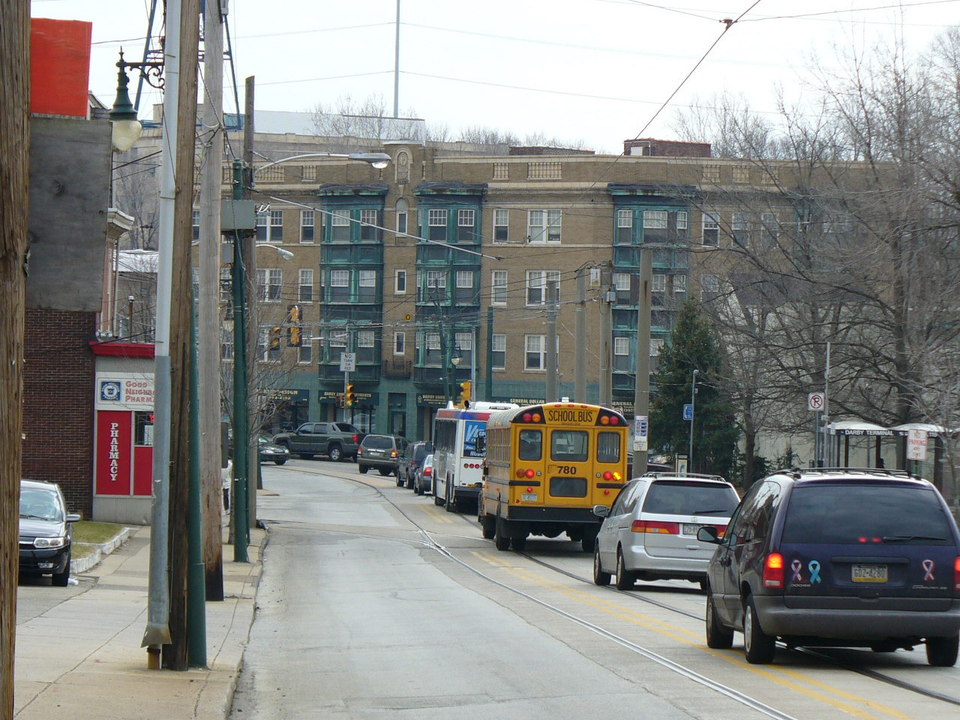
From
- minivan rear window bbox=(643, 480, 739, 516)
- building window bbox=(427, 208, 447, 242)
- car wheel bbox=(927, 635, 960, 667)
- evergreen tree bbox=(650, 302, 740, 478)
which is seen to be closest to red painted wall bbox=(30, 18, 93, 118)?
car wheel bbox=(927, 635, 960, 667)

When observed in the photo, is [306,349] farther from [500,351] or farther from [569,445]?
[569,445]

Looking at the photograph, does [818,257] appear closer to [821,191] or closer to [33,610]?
[821,191]

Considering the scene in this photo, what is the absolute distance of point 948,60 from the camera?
32.6 meters

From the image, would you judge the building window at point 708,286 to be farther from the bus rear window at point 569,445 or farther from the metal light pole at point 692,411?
the bus rear window at point 569,445

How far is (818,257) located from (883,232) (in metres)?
4.54

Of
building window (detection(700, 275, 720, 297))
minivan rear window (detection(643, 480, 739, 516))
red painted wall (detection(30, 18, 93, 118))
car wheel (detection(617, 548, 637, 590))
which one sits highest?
building window (detection(700, 275, 720, 297))

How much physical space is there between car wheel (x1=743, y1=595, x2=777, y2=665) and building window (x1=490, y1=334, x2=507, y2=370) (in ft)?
199

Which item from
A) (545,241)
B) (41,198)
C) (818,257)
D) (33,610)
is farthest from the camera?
(545,241)

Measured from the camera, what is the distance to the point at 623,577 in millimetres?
19969

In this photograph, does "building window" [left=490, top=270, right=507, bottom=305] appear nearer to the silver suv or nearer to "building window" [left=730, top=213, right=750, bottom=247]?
Result: "building window" [left=730, top=213, right=750, bottom=247]

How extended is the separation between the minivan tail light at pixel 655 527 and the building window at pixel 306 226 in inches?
2261

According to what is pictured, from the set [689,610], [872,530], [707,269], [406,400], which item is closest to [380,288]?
[406,400]

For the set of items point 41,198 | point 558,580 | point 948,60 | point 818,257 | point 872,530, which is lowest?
point 558,580

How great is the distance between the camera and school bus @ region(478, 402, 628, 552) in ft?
90.4
